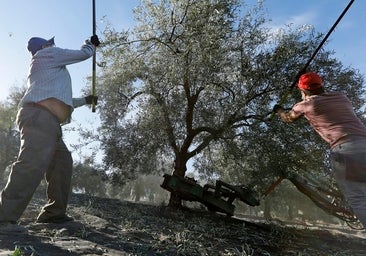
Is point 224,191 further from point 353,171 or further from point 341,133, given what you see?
point 353,171

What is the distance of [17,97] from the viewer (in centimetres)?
4300

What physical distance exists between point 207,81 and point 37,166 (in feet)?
28.3

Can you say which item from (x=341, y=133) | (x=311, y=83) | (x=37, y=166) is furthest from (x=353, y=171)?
(x=37, y=166)

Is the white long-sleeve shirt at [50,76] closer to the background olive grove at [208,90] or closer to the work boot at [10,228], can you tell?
the work boot at [10,228]

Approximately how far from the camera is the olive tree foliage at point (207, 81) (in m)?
12.0

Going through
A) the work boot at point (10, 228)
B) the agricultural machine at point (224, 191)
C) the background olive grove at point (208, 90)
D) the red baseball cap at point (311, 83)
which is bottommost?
the work boot at point (10, 228)

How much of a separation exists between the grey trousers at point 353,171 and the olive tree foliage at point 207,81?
289 inches

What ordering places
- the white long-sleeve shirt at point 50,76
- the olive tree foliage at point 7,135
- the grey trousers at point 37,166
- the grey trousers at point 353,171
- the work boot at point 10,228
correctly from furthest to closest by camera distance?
the olive tree foliage at point 7,135
the white long-sleeve shirt at point 50,76
the grey trousers at point 37,166
the work boot at point 10,228
the grey trousers at point 353,171

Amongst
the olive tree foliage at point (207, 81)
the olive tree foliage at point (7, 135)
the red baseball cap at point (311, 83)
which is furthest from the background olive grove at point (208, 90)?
the olive tree foliage at point (7, 135)

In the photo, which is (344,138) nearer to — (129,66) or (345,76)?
(345,76)

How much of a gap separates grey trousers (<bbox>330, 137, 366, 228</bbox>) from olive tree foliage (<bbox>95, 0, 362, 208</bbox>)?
7332mm

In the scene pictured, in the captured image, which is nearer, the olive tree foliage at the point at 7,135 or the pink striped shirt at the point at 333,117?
the pink striped shirt at the point at 333,117

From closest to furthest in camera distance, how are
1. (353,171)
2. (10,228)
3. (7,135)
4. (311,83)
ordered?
1. (353,171)
2. (10,228)
3. (311,83)
4. (7,135)

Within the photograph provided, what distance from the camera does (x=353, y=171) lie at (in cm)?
442
